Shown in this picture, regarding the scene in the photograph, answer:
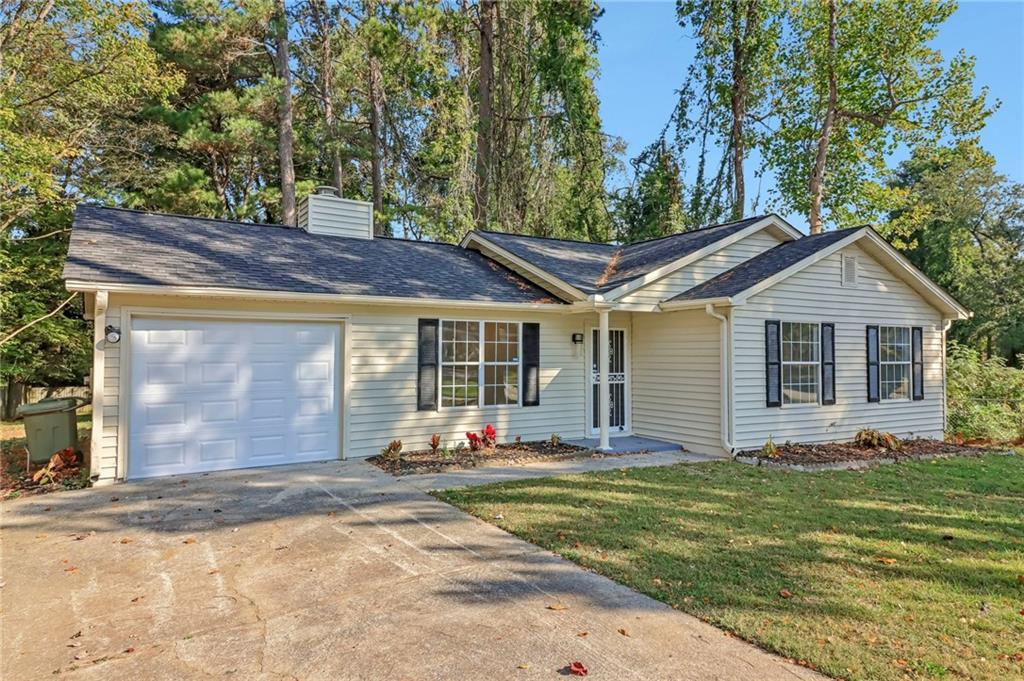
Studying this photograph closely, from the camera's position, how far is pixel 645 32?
17.8m

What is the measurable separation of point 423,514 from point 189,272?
457 cm

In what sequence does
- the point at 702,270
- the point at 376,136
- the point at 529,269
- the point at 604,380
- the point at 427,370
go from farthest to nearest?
1. the point at 376,136
2. the point at 529,269
3. the point at 702,270
4. the point at 604,380
5. the point at 427,370

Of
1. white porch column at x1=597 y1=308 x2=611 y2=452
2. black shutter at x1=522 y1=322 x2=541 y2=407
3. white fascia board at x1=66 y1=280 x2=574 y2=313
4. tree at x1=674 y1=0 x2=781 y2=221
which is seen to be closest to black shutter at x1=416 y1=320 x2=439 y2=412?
white fascia board at x1=66 y1=280 x2=574 y2=313

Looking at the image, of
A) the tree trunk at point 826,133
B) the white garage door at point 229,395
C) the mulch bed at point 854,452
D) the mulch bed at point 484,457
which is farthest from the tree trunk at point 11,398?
the tree trunk at point 826,133

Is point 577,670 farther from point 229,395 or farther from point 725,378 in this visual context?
point 725,378

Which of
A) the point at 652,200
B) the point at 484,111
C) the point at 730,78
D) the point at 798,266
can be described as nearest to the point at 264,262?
the point at 798,266

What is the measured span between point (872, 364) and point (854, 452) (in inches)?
87.2

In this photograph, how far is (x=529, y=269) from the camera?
415 inches

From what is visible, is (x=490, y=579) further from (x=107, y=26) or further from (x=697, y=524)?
(x=107, y=26)

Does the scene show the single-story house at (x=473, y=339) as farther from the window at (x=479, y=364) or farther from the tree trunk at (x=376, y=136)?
the tree trunk at (x=376, y=136)

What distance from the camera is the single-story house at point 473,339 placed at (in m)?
7.26

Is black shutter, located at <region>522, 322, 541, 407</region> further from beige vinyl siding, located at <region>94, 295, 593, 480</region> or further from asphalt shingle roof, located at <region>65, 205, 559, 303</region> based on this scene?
asphalt shingle roof, located at <region>65, 205, 559, 303</region>

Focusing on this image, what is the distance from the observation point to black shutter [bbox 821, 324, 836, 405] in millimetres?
9977

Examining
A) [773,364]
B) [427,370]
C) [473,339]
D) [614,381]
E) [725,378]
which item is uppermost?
[473,339]
